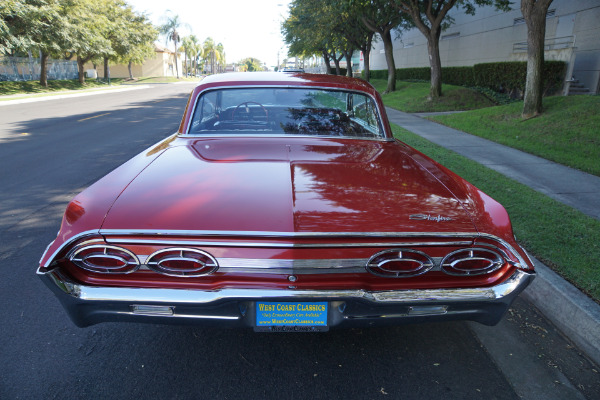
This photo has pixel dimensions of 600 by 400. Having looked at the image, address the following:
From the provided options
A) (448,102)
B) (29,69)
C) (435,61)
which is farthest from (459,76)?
(29,69)

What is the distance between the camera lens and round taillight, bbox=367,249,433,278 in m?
2.01

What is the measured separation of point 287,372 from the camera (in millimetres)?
2365

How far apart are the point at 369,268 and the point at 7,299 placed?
271cm

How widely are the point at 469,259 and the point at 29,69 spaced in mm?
44379

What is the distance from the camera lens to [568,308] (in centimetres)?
282

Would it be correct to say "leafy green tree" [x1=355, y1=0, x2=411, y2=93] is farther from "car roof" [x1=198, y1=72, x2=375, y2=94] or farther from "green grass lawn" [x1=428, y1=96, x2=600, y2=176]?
"car roof" [x1=198, y1=72, x2=375, y2=94]

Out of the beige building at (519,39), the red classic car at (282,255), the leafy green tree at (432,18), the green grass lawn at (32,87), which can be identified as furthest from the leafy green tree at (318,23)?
the green grass lawn at (32,87)

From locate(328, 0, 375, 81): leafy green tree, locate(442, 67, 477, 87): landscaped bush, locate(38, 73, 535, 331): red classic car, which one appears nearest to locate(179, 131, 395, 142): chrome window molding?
locate(38, 73, 535, 331): red classic car

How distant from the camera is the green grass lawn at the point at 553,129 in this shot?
771cm

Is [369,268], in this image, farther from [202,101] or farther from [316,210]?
[202,101]

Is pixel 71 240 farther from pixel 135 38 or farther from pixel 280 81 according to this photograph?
pixel 135 38

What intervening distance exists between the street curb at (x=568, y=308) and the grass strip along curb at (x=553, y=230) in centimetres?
11

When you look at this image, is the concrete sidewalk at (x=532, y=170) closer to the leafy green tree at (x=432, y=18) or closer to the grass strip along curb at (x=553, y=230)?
the grass strip along curb at (x=553, y=230)

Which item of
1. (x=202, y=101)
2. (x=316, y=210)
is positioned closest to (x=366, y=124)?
(x=202, y=101)
